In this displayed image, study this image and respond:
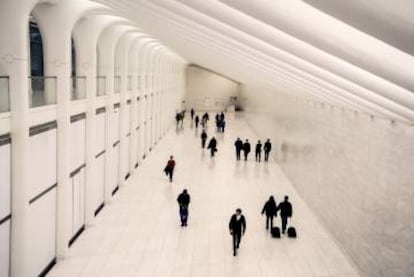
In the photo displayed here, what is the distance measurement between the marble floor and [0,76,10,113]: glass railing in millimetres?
3789

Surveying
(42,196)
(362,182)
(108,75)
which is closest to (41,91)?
(42,196)

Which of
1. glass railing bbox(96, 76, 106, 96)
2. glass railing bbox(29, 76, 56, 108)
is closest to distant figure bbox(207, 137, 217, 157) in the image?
glass railing bbox(96, 76, 106, 96)

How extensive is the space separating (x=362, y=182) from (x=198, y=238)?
14.5 ft

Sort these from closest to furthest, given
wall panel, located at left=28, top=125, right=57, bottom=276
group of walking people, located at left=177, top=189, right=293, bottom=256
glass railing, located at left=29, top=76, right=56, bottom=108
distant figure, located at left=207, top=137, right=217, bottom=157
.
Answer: wall panel, located at left=28, top=125, right=57, bottom=276
glass railing, located at left=29, top=76, right=56, bottom=108
group of walking people, located at left=177, top=189, right=293, bottom=256
distant figure, located at left=207, top=137, right=217, bottom=157

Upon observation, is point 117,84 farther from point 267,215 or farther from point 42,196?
point 42,196

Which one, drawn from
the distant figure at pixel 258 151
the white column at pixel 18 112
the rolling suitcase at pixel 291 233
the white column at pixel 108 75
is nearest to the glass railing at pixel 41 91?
the white column at pixel 18 112

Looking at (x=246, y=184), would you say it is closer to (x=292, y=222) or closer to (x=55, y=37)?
(x=292, y=222)

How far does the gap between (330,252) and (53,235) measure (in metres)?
6.43

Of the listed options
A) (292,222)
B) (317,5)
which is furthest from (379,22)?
(292,222)

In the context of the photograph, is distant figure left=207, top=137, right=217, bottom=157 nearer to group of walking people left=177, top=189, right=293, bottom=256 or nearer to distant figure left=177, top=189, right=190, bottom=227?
group of walking people left=177, top=189, right=293, bottom=256

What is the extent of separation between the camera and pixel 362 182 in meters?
9.13

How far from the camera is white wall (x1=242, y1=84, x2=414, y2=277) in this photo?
7.14 m

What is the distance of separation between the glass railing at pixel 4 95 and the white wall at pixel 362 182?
6.58 meters

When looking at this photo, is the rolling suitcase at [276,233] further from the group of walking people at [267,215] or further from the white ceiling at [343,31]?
the white ceiling at [343,31]
